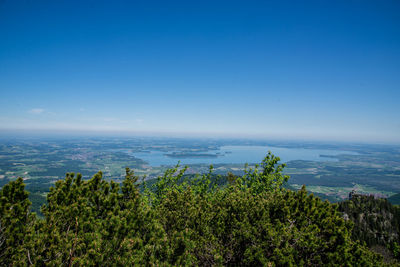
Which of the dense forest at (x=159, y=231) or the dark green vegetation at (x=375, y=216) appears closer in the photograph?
the dense forest at (x=159, y=231)

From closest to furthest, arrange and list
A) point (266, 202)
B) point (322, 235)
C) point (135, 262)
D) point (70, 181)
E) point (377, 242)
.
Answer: point (135, 262), point (322, 235), point (70, 181), point (266, 202), point (377, 242)

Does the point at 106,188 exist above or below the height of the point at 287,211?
above

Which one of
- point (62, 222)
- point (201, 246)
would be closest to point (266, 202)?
point (201, 246)

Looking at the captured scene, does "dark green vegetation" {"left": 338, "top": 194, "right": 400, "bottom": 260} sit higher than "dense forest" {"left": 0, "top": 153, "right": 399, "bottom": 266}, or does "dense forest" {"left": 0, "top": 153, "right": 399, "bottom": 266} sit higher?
"dense forest" {"left": 0, "top": 153, "right": 399, "bottom": 266}

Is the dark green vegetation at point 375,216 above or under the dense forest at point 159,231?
under

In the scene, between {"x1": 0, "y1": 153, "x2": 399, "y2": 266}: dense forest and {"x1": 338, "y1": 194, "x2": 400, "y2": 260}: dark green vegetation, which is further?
{"x1": 338, "y1": 194, "x2": 400, "y2": 260}: dark green vegetation

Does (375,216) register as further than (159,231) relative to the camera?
Yes

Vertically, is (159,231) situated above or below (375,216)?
above

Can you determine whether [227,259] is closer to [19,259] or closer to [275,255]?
[275,255]
